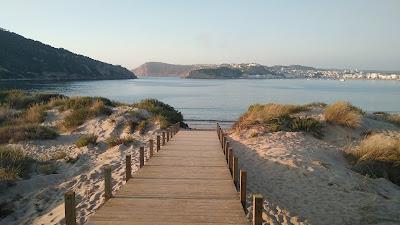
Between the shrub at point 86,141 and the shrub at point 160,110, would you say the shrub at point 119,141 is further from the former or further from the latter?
the shrub at point 160,110

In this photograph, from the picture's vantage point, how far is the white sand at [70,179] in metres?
10.6

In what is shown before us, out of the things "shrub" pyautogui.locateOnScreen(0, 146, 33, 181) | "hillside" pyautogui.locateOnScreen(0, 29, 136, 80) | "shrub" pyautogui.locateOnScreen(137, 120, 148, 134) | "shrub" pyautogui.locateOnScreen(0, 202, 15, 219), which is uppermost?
"hillside" pyautogui.locateOnScreen(0, 29, 136, 80)

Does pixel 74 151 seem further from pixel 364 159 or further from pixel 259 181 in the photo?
pixel 364 159

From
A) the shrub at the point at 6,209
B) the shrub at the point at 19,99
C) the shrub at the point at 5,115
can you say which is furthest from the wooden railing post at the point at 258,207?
the shrub at the point at 19,99

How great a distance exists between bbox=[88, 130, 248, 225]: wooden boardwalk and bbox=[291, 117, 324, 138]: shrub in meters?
7.25

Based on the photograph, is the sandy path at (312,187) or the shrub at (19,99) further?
the shrub at (19,99)

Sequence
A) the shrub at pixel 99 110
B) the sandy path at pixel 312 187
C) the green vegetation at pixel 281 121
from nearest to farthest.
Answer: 1. the sandy path at pixel 312 187
2. the green vegetation at pixel 281 121
3. the shrub at pixel 99 110

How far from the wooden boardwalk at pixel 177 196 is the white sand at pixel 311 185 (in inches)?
52.1

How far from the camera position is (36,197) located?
12.0m

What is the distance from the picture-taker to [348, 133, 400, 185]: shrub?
13.7 metres

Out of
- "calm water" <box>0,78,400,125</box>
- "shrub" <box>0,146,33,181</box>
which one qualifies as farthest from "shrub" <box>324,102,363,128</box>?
"calm water" <box>0,78,400,125</box>

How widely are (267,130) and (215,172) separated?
341 inches

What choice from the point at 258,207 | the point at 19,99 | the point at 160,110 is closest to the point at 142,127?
the point at 160,110

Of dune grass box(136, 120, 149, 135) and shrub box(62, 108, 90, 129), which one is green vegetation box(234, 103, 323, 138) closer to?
dune grass box(136, 120, 149, 135)
